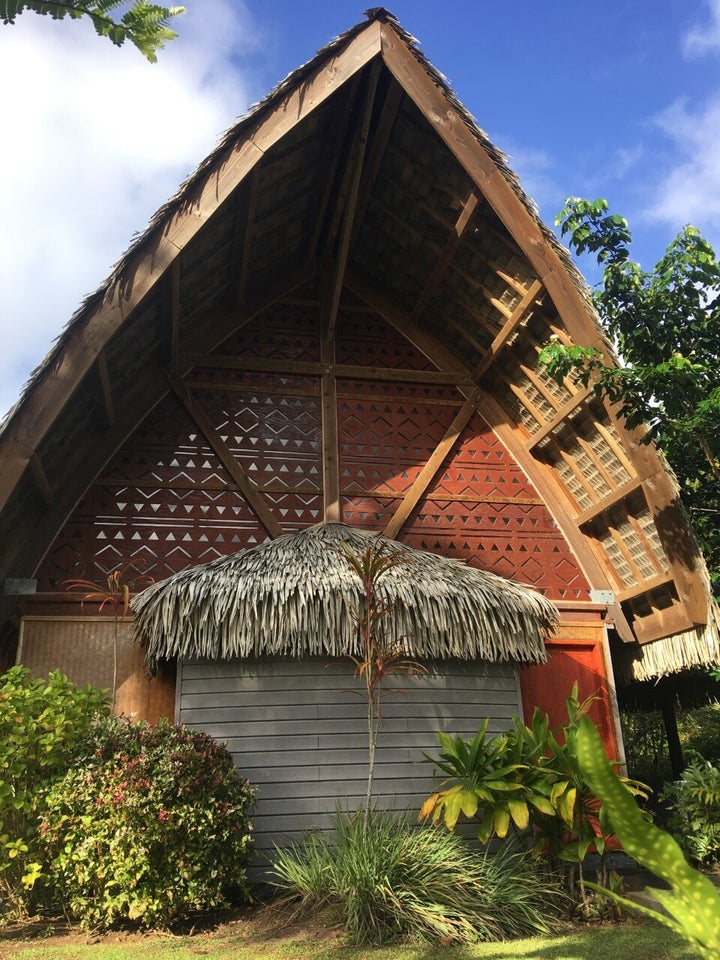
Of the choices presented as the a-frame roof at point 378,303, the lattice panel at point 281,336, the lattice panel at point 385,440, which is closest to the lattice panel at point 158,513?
the a-frame roof at point 378,303

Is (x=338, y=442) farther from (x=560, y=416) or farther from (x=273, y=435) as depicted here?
(x=560, y=416)

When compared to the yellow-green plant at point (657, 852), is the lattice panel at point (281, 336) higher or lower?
higher

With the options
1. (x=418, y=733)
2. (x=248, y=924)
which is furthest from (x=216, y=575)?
(x=248, y=924)

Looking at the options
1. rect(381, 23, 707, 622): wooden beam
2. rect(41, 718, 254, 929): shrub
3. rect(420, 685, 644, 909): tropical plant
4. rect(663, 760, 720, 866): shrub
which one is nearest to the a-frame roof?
rect(381, 23, 707, 622): wooden beam

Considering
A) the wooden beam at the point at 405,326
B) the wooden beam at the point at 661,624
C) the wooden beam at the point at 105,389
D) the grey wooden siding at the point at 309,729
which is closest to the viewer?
the grey wooden siding at the point at 309,729

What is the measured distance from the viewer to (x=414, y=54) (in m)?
6.56

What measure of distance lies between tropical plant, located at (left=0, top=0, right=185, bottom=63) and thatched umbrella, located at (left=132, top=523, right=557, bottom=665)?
421cm

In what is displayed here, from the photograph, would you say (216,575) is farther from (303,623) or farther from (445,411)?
(445,411)

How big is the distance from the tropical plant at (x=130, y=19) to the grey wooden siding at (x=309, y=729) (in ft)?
14.6

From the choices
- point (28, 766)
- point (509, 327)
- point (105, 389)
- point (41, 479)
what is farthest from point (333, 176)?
point (28, 766)

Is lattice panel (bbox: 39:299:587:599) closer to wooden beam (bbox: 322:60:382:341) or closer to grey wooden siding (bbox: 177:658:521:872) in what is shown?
wooden beam (bbox: 322:60:382:341)

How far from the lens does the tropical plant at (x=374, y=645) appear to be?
5.59 meters

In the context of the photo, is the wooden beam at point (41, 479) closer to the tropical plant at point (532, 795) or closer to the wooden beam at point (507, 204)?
the tropical plant at point (532, 795)

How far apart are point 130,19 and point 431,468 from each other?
19.5 feet
